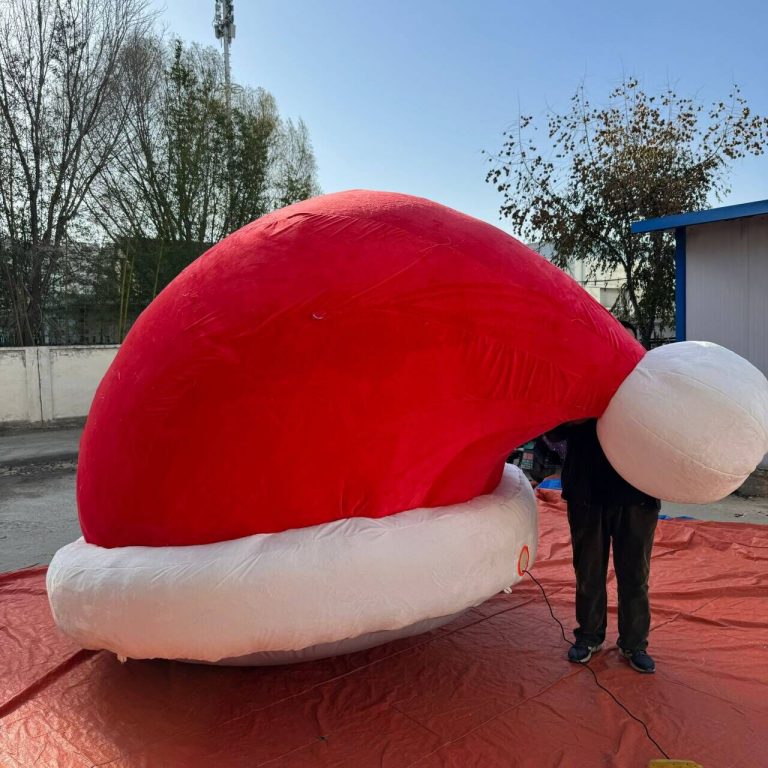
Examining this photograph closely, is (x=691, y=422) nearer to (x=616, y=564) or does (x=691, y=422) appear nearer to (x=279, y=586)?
(x=616, y=564)

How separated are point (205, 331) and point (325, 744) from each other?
1.41 meters

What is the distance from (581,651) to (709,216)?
5.31 metres

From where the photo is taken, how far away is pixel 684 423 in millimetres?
1986

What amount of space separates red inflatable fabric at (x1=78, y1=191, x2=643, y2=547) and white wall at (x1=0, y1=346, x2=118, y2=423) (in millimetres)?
10122

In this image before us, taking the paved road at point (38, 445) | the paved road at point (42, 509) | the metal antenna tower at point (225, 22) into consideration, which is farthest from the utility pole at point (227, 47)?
the paved road at point (42, 509)

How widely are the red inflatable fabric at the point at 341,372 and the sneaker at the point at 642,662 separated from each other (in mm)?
1219

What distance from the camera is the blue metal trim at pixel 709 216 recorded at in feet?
20.8

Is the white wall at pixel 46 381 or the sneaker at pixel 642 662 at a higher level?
the white wall at pixel 46 381

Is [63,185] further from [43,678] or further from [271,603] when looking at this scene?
[271,603]

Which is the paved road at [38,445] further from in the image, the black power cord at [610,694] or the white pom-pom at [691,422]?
the white pom-pom at [691,422]

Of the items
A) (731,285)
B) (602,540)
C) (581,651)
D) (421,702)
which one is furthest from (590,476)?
(731,285)

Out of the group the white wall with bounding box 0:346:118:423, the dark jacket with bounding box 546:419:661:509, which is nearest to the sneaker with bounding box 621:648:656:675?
the dark jacket with bounding box 546:419:661:509

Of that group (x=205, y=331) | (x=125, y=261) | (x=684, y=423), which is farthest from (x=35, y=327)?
(x=684, y=423)

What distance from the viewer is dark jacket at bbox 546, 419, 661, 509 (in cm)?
270
